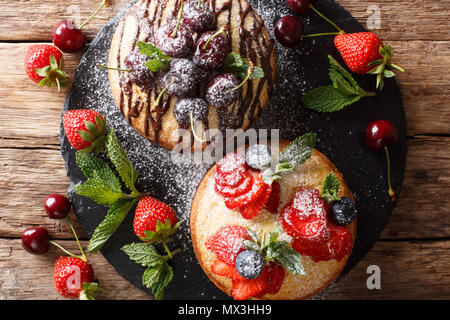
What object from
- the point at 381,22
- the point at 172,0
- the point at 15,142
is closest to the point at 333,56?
the point at 381,22

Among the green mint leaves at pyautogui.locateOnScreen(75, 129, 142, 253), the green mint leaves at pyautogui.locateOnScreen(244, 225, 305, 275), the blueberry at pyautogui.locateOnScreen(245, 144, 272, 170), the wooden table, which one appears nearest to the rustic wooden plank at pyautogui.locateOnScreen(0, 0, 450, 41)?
the wooden table

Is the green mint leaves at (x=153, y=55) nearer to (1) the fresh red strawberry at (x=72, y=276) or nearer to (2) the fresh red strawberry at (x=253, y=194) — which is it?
(2) the fresh red strawberry at (x=253, y=194)

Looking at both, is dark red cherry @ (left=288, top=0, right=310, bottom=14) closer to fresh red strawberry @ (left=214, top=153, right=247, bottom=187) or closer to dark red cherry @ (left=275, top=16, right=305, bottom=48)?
dark red cherry @ (left=275, top=16, right=305, bottom=48)

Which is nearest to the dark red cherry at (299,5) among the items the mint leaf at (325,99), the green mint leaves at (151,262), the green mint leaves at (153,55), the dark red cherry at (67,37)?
the mint leaf at (325,99)

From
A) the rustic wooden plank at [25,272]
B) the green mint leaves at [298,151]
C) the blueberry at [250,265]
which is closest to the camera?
the blueberry at [250,265]

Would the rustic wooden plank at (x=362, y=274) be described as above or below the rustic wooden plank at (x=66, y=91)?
below

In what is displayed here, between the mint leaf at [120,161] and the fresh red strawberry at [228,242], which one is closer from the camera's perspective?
the fresh red strawberry at [228,242]

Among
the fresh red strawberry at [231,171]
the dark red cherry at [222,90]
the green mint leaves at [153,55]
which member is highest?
the green mint leaves at [153,55]

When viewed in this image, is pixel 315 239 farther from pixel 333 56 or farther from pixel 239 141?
pixel 333 56
